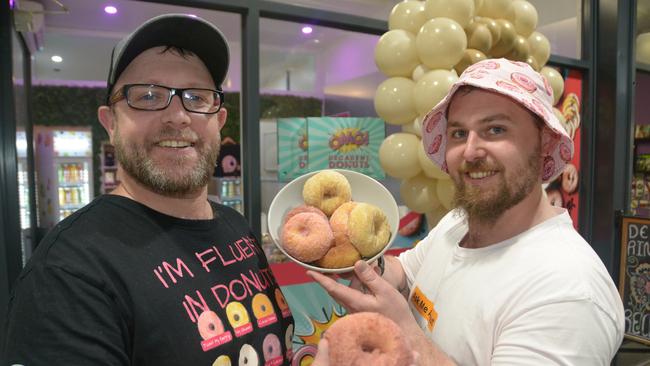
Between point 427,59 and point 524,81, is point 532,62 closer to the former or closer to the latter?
point 427,59

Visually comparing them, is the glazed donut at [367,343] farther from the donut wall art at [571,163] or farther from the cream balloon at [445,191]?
the donut wall art at [571,163]

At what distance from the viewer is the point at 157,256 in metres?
1.01

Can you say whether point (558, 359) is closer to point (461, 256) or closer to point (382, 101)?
point (461, 256)

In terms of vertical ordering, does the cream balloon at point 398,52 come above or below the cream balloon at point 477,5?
below

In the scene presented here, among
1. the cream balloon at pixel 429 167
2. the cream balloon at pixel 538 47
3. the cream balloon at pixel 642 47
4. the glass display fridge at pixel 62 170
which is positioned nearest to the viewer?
the cream balloon at pixel 429 167

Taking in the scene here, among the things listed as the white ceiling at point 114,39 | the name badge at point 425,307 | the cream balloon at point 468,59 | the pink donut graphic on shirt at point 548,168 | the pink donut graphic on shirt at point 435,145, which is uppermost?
the white ceiling at point 114,39

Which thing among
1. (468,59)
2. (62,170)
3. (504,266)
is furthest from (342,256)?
(62,170)

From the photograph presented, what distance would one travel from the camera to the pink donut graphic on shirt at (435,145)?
1557 millimetres

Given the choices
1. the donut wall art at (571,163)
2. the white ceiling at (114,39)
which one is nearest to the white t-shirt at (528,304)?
the donut wall art at (571,163)

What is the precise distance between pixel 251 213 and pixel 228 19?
381cm

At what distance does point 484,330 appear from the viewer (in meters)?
1.11

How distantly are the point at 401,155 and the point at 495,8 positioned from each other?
953 millimetres

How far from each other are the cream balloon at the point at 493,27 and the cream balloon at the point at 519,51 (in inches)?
4.8

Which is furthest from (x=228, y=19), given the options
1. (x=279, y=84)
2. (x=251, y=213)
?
(x=251, y=213)
